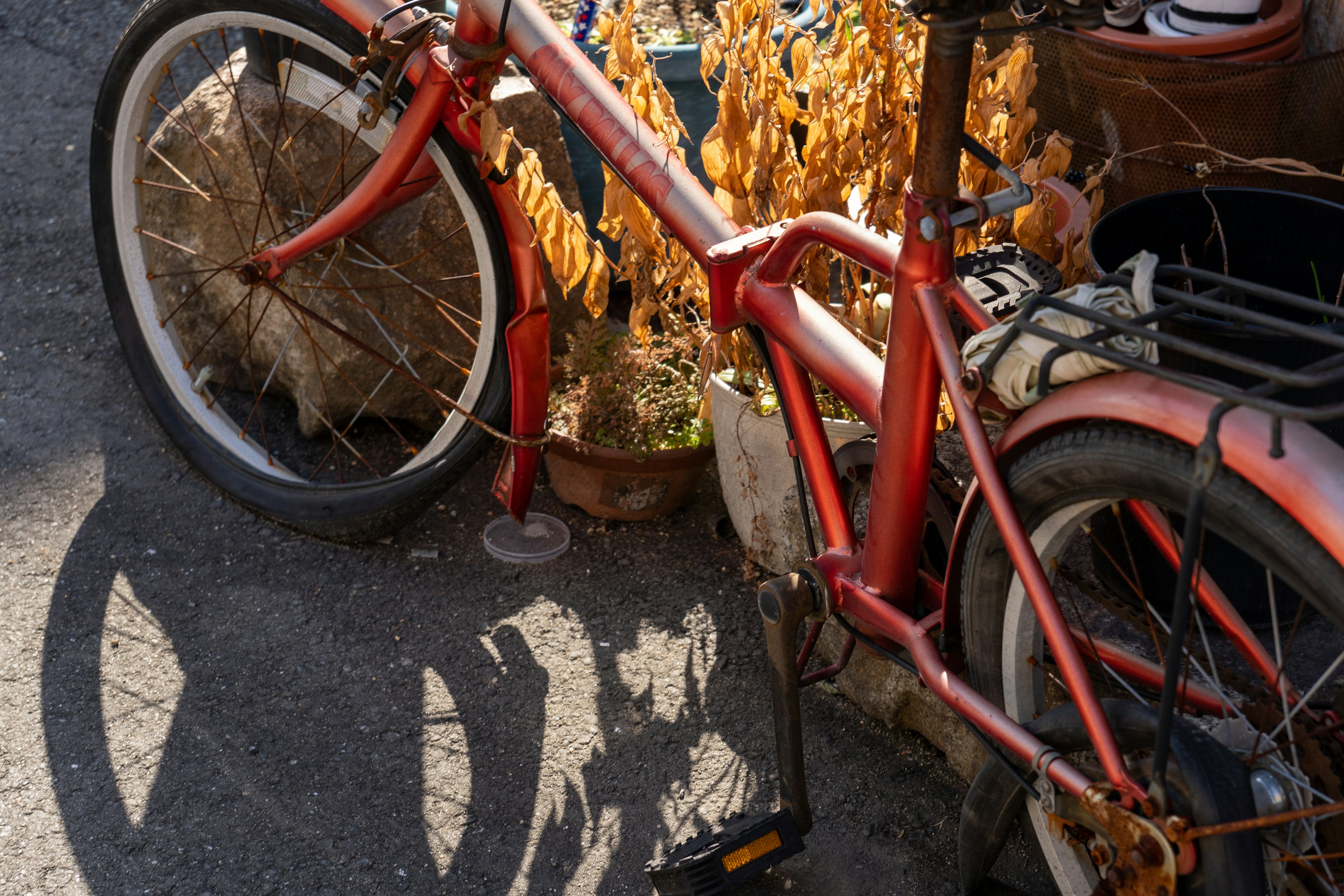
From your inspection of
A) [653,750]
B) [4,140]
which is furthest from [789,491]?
[4,140]

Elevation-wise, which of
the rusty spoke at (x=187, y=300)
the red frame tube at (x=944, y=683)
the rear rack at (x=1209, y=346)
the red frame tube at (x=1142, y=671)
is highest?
the rear rack at (x=1209, y=346)

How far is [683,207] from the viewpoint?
5.78 ft

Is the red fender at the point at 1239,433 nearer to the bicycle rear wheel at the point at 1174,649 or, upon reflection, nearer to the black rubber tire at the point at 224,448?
the bicycle rear wheel at the point at 1174,649

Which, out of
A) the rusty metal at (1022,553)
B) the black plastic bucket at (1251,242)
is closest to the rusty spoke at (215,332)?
the rusty metal at (1022,553)

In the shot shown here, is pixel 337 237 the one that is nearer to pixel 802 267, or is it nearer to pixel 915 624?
pixel 802 267

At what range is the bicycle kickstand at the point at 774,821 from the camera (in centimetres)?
164

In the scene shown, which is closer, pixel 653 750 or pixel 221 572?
pixel 653 750

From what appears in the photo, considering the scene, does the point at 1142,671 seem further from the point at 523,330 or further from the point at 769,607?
the point at 523,330

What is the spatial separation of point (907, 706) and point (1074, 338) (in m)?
1.05

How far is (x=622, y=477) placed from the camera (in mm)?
2488

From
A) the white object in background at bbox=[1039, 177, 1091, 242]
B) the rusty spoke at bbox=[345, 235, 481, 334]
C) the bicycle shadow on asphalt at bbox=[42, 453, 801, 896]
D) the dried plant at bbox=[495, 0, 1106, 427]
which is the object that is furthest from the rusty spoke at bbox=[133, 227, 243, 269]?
the white object in background at bbox=[1039, 177, 1091, 242]

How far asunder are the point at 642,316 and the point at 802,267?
13.5 inches

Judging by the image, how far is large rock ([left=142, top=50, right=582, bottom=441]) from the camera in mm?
2527

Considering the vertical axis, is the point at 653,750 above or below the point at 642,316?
below
